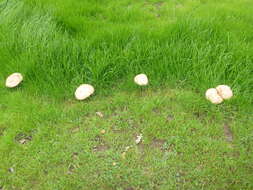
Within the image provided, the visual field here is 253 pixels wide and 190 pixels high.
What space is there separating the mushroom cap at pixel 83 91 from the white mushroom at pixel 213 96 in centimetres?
140

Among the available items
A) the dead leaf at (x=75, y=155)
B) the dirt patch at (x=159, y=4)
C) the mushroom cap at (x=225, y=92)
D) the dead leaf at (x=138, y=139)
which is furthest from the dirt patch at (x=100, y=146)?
the dirt patch at (x=159, y=4)

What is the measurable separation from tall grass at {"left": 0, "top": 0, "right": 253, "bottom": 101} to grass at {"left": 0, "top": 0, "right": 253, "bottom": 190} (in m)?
0.01

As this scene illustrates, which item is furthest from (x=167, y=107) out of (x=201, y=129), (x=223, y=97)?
(x=223, y=97)

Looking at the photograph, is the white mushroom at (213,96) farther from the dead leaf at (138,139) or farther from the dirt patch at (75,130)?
the dirt patch at (75,130)

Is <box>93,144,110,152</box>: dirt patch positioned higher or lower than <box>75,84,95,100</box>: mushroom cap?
lower

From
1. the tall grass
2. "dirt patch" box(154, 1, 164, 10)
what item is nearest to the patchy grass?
the tall grass

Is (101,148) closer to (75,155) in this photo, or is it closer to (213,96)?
(75,155)

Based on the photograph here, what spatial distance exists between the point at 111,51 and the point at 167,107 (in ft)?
3.58

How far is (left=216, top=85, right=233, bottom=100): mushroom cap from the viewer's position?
2561mm

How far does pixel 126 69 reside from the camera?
297 cm

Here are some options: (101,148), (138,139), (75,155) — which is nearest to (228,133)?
(138,139)

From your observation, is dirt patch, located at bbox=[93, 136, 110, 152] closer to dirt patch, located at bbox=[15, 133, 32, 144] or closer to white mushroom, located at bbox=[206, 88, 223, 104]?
dirt patch, located at bbox=[15, 133, 32, 144]

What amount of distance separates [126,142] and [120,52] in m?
1.29

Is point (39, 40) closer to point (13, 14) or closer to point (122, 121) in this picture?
point (13, 14)
